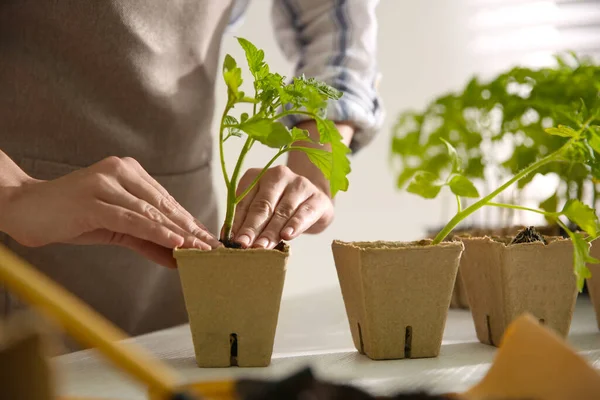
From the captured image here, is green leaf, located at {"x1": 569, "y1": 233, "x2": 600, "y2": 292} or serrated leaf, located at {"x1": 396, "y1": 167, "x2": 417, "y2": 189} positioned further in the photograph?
serrated leaf, located at {"x1": 396, "y1": 167, "x2": 417, "y2": 189}

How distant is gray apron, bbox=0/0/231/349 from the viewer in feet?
3.06

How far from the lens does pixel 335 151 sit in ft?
2.00

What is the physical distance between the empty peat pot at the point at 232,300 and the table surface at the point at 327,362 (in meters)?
0.02

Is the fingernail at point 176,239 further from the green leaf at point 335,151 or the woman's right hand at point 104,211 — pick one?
the green leaf at point 335,151

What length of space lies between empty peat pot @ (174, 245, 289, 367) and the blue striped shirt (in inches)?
18.4

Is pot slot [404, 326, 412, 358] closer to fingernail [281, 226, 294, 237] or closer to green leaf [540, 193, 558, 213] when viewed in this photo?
fingernail [281, 226, 294, 237]

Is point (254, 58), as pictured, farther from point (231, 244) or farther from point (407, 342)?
point (407, 342)

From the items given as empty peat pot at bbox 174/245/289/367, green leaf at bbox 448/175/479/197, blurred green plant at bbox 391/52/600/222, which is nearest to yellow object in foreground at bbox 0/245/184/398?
empty peat pot at bbox 174/245/289/367

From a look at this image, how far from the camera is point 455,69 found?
7.32ft

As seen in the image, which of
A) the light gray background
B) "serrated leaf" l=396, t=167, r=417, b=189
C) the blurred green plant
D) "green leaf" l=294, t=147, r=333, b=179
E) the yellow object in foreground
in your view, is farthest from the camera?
the light gray background

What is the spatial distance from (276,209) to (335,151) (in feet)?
0.59

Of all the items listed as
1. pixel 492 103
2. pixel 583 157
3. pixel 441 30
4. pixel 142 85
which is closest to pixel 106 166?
pixel 142 85

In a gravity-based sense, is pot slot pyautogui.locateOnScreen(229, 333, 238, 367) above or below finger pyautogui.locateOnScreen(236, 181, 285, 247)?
below

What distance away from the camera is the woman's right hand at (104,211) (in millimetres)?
639
